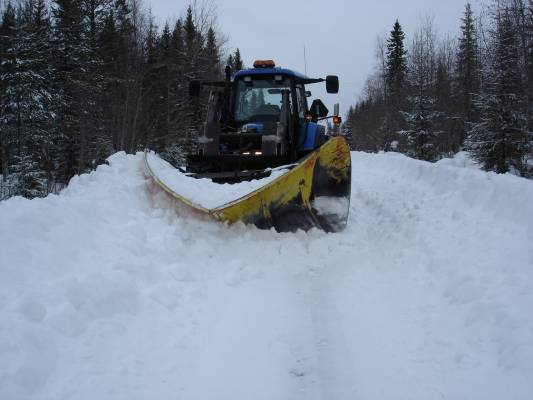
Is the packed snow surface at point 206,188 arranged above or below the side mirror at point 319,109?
below

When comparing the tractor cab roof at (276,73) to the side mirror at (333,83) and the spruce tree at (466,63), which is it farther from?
the spruce tree at (466,63)

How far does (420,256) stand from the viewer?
4855 mm

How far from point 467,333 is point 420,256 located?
1.75 meters

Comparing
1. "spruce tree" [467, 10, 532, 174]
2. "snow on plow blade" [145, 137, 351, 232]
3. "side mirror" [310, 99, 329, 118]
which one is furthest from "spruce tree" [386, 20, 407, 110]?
"snow on plow blade" [145, 137, 351, 232]

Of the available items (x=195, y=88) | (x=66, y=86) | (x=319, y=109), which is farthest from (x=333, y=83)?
(x=66, y=86)

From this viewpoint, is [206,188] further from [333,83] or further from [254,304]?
[333,83]

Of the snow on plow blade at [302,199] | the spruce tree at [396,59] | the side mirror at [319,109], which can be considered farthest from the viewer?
the spruce tree at [396,59]

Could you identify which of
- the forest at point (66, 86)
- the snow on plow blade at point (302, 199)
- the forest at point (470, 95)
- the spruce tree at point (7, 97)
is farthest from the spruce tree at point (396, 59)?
the snow on plow blade at point (302, 199)

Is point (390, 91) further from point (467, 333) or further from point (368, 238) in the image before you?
point (467, 333)

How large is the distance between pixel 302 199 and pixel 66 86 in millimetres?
19007

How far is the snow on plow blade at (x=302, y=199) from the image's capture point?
525 centimetres

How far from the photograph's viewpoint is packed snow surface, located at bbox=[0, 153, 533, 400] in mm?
2602

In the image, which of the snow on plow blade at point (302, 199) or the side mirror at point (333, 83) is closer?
the snow on plow blade at point (302, 199)

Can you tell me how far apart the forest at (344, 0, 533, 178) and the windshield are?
11.5 metres
